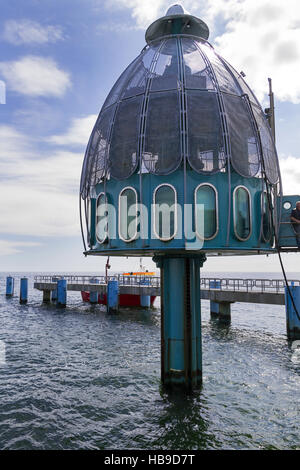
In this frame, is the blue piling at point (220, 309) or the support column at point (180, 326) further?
the blue piling at point (220, 309)

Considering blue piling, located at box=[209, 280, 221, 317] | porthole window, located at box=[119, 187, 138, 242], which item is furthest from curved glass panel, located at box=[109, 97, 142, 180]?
blue piling, located at box=[209, 280, 221, 317]

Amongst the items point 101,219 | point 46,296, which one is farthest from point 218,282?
point 46,296

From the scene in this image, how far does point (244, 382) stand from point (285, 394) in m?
2.09

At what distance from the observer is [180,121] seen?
1241 cm

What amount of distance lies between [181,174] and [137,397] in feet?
33.3

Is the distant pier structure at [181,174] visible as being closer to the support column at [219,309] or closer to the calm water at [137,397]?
the calm water at [137,397]

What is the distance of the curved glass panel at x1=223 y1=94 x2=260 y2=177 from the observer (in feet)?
41.4

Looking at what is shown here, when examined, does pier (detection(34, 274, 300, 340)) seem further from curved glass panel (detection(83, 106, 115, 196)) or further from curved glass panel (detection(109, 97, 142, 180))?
curved glass panel (detection(83, 106, 115, 196))

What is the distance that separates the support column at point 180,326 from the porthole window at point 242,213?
2595 mm

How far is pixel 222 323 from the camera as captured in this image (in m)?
35.4

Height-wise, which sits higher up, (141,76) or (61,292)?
(141,76)

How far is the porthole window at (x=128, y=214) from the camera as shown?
41.8 ft

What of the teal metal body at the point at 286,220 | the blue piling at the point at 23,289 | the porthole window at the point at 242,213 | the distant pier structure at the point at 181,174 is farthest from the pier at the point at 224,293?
the teal metal body at the point at 286,220

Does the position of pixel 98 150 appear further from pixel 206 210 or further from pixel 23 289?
pixel 23 289
